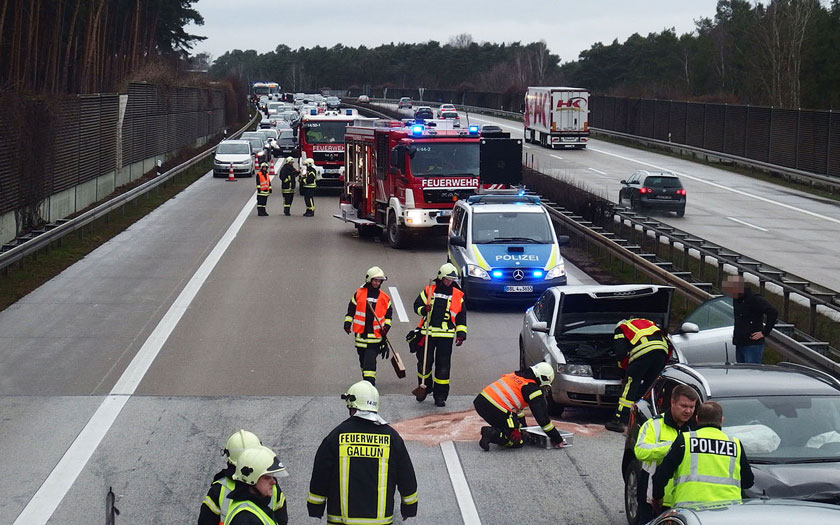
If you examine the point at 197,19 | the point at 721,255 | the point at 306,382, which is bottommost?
the point at 306,382

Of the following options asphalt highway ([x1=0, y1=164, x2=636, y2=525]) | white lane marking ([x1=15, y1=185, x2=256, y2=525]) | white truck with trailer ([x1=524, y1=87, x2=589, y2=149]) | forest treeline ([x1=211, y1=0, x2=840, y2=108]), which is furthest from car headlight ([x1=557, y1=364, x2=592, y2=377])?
forest treeline ([x1=211, y1=0, x2=840, y2=108])

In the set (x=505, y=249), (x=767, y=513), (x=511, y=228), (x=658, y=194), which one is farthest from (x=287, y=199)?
(x=767, y=513)

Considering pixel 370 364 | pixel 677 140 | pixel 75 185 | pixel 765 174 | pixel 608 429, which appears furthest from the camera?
pixel 677 140

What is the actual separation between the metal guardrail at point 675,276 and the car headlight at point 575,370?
267 centimetres

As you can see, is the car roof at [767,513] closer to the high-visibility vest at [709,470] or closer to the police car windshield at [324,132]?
the high-visibility vest at [709,470]

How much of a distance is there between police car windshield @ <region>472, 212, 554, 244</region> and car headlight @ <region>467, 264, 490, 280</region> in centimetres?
88

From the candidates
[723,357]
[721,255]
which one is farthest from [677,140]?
[723,357]

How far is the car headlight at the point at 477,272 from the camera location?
68.0 feet

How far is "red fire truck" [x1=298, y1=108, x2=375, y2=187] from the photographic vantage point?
4188 cm

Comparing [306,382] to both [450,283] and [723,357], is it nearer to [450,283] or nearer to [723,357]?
[450,283]

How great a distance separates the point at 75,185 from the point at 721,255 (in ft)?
67.4

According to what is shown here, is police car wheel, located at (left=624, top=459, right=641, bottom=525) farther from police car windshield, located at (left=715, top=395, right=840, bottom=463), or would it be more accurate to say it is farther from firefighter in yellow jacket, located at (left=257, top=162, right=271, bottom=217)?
firefighter in yellow jacket, located at (left=257, top=162, right=271, bottom=217)

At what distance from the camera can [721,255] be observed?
66.0ft

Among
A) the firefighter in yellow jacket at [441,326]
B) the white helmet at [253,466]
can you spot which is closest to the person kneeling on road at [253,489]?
the white helmet at [253,466]
